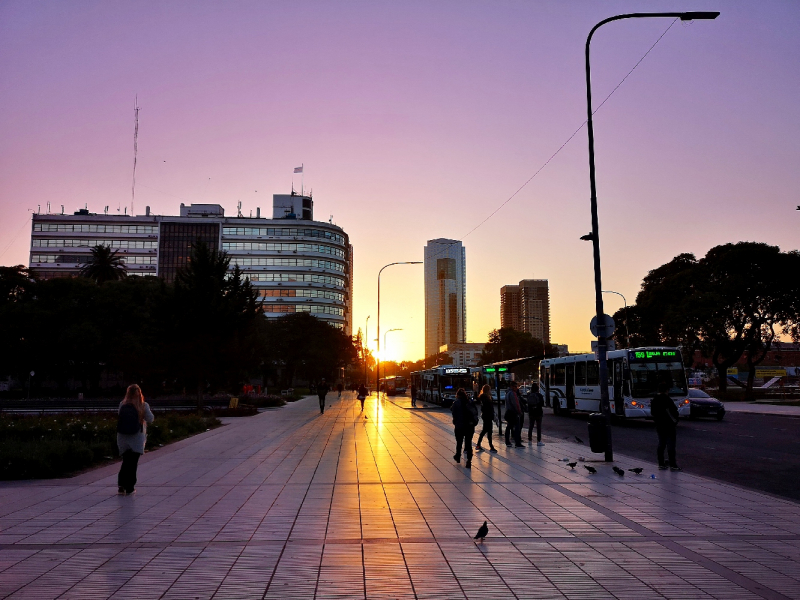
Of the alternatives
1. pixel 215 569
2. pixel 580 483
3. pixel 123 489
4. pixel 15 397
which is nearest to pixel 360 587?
pixel 215 569

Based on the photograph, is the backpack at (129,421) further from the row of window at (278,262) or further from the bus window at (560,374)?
the row of window at (278,262)

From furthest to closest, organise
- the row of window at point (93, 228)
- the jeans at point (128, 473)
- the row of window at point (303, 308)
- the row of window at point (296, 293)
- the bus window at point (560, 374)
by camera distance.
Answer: the row of window at point (296, 293) → the row of window at point (303, 308) → the row of window at point (93, 228) → the bus window at point (560, 374) → the jeans at point (128, 473)

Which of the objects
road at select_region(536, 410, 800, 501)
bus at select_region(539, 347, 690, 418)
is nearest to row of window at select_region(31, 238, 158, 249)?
road at select_region(536, 410, 800, 501)

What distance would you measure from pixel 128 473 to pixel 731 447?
53.0 feet

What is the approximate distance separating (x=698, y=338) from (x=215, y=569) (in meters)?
51.2

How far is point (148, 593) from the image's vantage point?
18.3 ft

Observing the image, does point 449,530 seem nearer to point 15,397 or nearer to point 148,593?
point 148,593

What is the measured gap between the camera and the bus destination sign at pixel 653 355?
28.4m

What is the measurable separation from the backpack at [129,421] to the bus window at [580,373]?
25684 millimetres

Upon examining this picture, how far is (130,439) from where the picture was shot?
35.4 feet

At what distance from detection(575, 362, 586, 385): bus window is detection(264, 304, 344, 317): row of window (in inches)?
3563

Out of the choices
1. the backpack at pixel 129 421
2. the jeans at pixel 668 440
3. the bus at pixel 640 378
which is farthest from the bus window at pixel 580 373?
the backpack at pixel 129 421

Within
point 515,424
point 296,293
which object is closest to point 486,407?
point 515,424

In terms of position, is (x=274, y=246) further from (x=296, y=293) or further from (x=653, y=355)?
(x=653, y=355)
